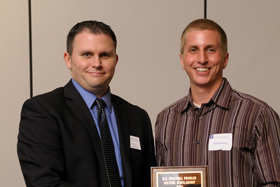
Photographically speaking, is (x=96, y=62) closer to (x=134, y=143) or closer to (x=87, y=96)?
(x=87, y=96)

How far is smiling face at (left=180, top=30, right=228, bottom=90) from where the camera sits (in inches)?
107

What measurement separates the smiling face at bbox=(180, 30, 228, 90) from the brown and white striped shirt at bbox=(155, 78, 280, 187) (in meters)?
0.09

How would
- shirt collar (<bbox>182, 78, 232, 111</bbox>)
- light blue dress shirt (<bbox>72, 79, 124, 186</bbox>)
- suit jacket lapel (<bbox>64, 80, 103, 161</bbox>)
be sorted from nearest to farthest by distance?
suit jacket lapel (<bbox>64, 80, 103, 161</bbox>) < light blue dress shirt (<bbox>72, 79, 124, 186</bbox>) < shirt collar (<bbox>182, 78, 232, 111</bbox>)

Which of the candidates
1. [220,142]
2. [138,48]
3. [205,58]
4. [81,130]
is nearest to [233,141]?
[220,142]

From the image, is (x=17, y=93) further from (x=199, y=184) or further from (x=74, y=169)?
(x=199, y=184)

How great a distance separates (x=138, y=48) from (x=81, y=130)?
209 centimetres

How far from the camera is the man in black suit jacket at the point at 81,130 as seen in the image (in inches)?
93.4

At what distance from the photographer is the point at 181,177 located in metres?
2.38

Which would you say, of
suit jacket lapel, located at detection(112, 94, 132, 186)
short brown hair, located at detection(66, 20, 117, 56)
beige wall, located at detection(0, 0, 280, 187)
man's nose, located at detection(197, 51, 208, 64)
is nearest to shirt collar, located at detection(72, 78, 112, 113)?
suit jacket lapel, located at detection(112, 94, 132, 186)

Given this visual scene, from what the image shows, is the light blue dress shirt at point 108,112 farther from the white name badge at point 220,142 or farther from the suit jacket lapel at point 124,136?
the white name badge at point 220,142

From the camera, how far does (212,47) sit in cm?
274

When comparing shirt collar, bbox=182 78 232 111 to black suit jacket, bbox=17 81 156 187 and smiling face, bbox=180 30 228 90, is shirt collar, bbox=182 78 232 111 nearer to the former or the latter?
smiling face, bbox=180 30 228 90

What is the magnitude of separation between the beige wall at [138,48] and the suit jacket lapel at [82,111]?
1.67 meters

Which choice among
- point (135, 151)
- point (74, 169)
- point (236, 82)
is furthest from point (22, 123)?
point (236, 82)
